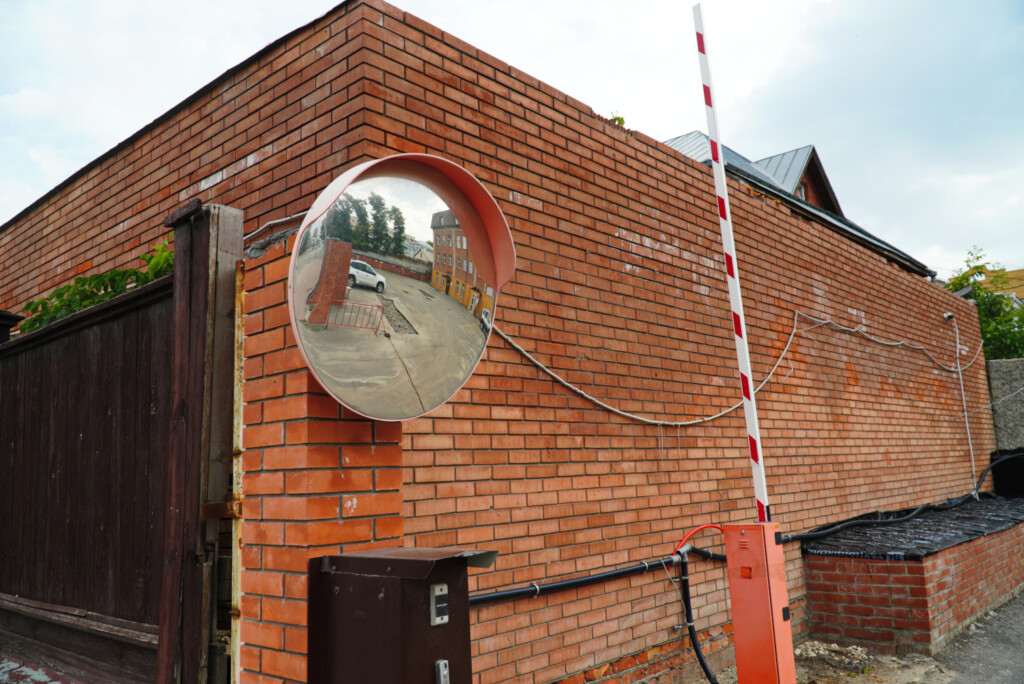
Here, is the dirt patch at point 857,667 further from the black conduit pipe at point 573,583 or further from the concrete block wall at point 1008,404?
the concrete block wall at point 1008,404

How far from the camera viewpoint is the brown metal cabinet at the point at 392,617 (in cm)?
200

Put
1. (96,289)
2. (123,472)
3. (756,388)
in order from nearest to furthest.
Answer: (123,472), (96,289), (756,388)

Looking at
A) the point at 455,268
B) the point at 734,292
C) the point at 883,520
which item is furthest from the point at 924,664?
the point at 455,268

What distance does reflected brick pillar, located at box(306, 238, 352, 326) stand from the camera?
2.36m

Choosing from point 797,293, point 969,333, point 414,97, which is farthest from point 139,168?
point 969,333

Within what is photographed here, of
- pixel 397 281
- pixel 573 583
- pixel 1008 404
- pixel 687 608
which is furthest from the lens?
pixel 1008 404

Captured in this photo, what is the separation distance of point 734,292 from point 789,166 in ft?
38.3

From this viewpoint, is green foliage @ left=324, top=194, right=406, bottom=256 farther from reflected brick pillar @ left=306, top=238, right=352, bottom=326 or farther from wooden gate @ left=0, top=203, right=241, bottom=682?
wooden gate @ left=0, top=203, right=241, bottom=682

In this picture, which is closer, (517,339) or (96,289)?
(517,339)

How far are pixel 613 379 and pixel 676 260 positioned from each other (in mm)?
1209

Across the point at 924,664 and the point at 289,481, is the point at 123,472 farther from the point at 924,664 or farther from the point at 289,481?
the point at 924,664

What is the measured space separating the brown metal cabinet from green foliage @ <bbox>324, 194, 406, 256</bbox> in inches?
39.2

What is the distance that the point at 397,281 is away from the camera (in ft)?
8.20

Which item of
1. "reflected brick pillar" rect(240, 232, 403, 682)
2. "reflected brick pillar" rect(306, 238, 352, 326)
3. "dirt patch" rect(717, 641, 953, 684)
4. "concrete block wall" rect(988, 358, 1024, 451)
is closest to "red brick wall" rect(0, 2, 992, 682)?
"reflected brick pillar" rect(240, 232, 403, 682)
